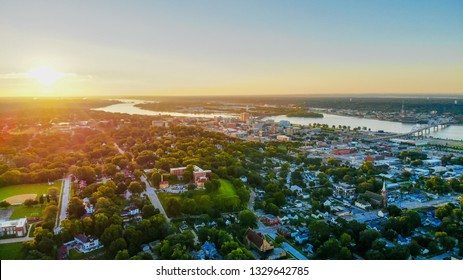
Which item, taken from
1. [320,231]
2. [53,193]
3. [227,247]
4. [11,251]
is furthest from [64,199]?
[320,231]

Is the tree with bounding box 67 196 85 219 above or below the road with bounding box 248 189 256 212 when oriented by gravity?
above

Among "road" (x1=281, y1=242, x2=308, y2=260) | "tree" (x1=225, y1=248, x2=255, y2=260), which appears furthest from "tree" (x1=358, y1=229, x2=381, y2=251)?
"tree" (x1=225, y1=248, x2=255, y2=260)

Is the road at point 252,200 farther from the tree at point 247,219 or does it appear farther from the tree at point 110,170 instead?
the tree at point 110,170

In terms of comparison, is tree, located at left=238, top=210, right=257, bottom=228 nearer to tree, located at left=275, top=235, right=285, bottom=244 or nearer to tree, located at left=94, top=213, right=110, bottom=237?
tree, located at left=275, top=235, right=285, bottom=244

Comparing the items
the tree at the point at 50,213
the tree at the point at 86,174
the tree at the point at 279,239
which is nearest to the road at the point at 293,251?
the tree at the point at 279,239

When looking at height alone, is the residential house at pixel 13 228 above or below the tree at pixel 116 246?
above

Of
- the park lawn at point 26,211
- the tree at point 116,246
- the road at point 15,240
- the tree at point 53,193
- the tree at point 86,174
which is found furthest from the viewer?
the tree at point 86,174
